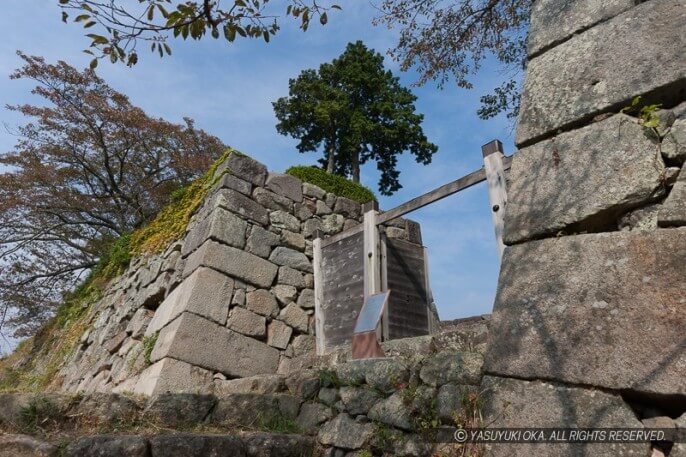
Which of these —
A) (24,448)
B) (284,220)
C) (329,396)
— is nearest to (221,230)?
(284,220)

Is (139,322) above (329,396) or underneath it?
above

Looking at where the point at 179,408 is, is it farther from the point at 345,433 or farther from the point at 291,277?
the point at 291,277

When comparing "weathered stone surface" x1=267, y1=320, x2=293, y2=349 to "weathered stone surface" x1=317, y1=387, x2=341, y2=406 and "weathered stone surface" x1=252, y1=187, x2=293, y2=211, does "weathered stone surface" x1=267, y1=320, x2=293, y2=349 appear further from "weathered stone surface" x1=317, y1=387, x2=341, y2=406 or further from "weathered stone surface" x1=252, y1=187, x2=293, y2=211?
"weathered stone surface" x1=317, y1=387, x2=341, y2=406

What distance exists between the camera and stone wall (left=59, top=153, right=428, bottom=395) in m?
4.59

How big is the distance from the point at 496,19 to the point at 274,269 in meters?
3.62

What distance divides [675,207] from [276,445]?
2.39 metres

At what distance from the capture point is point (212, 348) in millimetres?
4625

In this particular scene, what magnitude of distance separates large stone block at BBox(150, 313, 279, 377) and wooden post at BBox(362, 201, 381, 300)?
1.34 meters

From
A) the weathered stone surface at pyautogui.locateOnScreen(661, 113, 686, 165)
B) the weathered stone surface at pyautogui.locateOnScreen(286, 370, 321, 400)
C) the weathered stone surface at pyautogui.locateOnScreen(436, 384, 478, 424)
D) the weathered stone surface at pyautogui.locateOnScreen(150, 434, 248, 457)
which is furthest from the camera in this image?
the weathered stone surface at pyautogui.locateOnScreen(286, 370, 321, 400)

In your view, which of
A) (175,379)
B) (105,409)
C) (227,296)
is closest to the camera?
(105,409)

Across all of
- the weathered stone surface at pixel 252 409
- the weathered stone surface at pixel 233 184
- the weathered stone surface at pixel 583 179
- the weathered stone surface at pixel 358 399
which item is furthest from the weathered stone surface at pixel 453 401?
the weathered stone surface at pixel 233 184

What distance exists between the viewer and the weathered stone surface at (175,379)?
420cm

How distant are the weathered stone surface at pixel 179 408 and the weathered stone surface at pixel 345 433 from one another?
795mm

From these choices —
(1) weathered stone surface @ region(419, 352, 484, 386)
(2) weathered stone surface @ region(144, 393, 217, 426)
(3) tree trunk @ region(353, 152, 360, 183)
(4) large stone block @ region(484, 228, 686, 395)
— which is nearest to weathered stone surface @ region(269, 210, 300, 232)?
(2) weathered stone surface @ region(144, 393, 217, 426)
